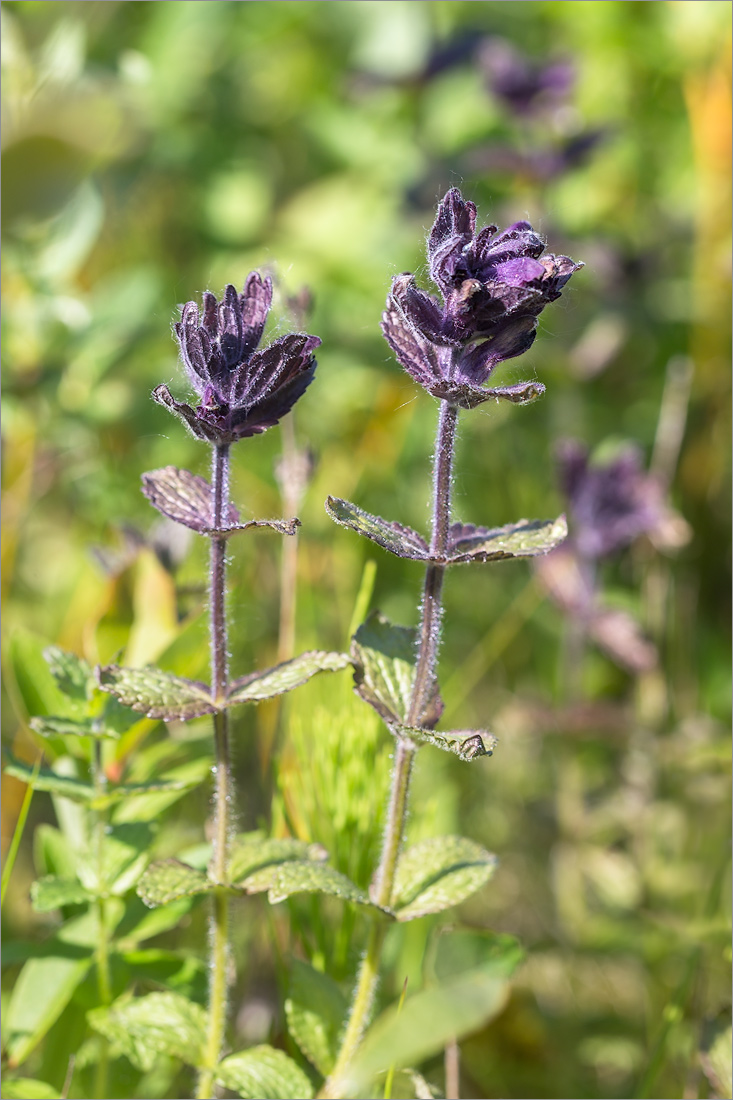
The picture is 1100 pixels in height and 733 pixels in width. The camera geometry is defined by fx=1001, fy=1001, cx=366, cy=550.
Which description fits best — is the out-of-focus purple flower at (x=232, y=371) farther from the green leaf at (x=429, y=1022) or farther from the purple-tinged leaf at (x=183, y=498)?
the green leaf at (x=429, y=1022)

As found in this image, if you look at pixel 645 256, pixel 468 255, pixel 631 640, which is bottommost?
pixel 631 640

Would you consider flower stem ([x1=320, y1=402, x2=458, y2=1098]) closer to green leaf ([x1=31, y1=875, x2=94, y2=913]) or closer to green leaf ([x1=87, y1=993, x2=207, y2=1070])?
green leaf ([x1=87, y1=993, x2=207, y2=1070])

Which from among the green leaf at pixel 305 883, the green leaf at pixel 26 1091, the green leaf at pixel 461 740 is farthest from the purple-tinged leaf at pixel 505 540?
the green leaf at pixel 26 1091

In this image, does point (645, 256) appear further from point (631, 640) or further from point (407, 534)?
point (407, 534)

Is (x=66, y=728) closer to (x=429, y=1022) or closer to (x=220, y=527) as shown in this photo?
(x=220, y=527)

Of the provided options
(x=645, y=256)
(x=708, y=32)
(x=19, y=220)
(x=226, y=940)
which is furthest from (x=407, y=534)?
(x=708, y=32)

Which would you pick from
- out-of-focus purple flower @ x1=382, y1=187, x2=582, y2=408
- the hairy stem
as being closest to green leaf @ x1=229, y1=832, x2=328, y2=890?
the hairy stem
